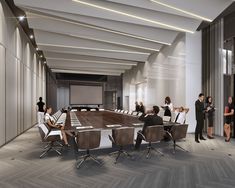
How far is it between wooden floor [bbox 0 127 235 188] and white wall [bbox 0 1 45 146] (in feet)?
4.36

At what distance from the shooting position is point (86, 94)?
19.0 m

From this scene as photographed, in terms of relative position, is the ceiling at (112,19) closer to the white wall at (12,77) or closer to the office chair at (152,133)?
the white wall at (12,77)

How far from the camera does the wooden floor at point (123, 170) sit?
9.36 ft

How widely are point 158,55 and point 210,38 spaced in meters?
2.67

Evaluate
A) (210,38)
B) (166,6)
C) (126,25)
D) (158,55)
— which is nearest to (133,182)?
(166,6)

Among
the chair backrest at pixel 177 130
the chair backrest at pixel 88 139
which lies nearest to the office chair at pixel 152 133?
the chair backrest at pixel 177 130

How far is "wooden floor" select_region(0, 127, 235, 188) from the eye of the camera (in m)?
2.85

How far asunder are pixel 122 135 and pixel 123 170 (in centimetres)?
70

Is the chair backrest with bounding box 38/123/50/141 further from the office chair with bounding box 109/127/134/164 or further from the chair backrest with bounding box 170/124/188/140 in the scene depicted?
the chair backrest with bounding box 170/124/188/140

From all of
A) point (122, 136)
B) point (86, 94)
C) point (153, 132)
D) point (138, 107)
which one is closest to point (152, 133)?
point (153, 132)

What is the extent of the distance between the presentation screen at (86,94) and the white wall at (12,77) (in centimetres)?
1041

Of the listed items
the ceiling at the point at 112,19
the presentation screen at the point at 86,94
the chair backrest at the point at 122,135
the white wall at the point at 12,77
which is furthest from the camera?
the presentation screen at the point at 86,94

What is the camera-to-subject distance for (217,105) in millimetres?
6684

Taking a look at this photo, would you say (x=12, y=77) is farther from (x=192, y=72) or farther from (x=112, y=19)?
(x=192, y=72)
